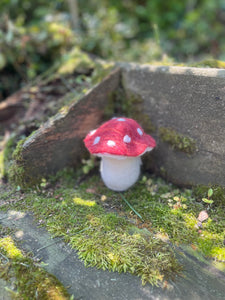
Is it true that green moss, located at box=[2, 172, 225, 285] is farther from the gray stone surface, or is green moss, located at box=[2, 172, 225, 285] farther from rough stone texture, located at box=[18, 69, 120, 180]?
rough stone texture, located at box=[18, 69, 120, 180]

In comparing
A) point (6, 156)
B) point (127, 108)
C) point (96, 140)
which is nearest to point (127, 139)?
point (96, 140)

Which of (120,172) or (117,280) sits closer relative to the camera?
(117,280)

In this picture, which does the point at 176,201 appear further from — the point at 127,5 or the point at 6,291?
the point at 127,5

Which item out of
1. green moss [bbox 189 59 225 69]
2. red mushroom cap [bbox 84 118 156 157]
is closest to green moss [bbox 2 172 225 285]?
red mushroom cap [bbox 84 118 156 157]

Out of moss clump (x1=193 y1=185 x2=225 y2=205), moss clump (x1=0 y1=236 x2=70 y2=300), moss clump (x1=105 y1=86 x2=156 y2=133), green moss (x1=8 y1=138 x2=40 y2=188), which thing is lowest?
moss clump (x1=193 y1=185 x2=225 y2=205)

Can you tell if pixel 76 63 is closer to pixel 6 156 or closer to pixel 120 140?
pixel 6 156

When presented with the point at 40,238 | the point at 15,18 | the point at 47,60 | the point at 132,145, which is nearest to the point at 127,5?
the point at 15,18

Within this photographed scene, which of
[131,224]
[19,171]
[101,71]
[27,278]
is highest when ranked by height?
[101,71]
